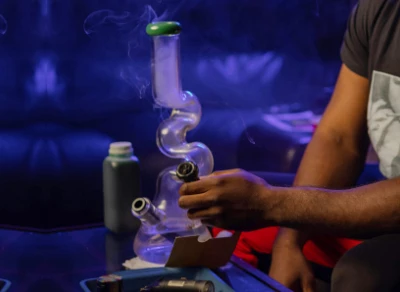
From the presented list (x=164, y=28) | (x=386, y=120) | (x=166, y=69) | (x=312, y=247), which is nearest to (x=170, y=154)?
(x=166, y=69)

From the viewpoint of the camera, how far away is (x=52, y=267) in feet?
4.62

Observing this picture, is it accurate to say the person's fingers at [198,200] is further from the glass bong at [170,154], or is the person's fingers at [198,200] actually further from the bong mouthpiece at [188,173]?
the glass bong at [170,154]

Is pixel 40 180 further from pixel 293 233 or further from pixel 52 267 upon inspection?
pixel 293 233

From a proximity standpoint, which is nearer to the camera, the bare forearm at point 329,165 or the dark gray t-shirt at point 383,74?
the dark gray t-shirt at point 383,74

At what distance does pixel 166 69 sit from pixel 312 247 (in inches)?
24.3

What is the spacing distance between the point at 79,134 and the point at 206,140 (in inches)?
15.7

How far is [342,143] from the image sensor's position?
161 cm

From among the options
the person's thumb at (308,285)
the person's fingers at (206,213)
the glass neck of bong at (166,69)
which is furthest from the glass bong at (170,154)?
the person's thumb at (308,285)

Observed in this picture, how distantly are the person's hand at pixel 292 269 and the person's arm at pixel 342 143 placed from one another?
21 centimetres

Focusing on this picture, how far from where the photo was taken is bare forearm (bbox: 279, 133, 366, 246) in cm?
158

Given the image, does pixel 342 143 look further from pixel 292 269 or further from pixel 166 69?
pixel 166 69

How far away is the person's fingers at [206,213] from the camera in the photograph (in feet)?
3.67

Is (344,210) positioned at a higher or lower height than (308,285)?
higher

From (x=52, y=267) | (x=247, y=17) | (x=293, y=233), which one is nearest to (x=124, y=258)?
(x=52, y=267)
